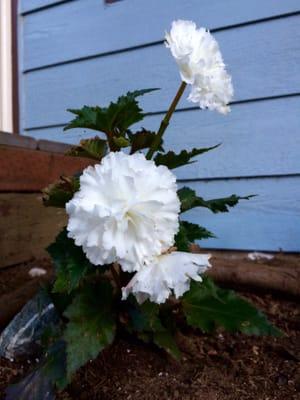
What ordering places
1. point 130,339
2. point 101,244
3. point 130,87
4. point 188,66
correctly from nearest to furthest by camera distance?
point 101,244, point 188,66, point 130,339, point 130,87

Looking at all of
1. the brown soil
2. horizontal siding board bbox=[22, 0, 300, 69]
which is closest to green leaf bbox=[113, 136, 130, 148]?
the brown soil

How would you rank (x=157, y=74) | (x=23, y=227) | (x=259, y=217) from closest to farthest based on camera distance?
(x=23, y=227), (x=259, y=217), (x=157, y=74)

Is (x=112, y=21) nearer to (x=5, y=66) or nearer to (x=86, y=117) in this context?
(x=5, y=66)

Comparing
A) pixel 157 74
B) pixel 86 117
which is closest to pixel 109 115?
pixel 86 117

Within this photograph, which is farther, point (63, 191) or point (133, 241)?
point (63, 191)

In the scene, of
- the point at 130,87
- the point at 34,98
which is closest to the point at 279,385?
the point at 130,87

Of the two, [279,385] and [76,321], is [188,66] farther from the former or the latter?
[279,385]
